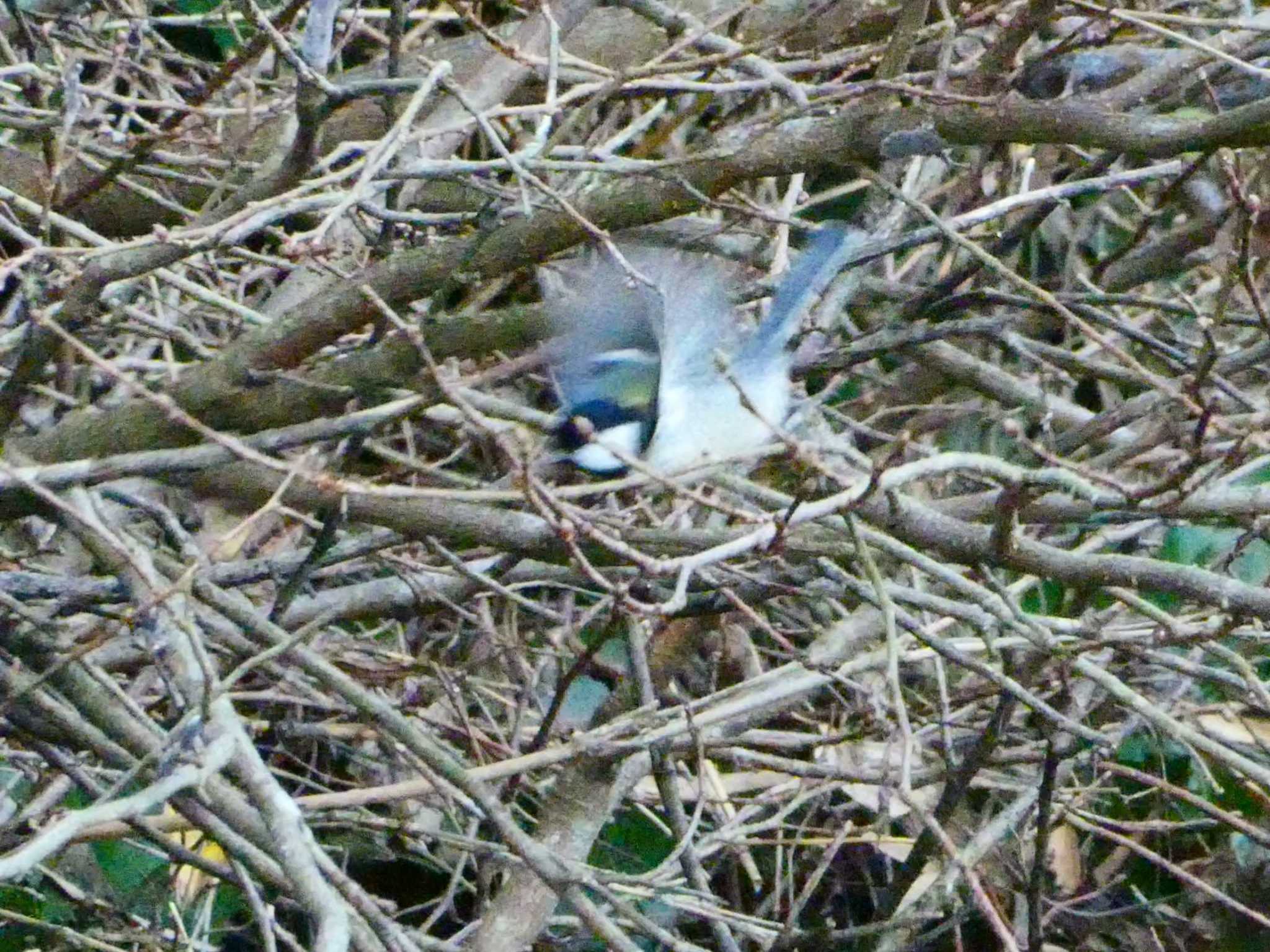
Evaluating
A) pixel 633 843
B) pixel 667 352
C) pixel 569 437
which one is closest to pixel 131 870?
pixel 633 843

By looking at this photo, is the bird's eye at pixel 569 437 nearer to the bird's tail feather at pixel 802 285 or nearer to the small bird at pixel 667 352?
the small bird at pixel 667 352

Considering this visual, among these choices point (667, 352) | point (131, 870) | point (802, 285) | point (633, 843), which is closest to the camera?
point (802, 285)

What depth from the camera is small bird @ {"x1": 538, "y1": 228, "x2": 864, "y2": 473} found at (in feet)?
8.20

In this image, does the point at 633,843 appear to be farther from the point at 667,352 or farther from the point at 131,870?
the point at 667,352

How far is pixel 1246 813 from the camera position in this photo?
326cm

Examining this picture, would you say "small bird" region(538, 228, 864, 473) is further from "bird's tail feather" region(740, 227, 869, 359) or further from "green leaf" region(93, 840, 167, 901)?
"green leaf" region(93, 840, 167, 901)

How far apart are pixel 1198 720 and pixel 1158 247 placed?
893 millimetres

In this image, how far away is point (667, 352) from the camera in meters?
2.83

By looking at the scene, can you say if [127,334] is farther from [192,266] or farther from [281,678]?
[281,678]

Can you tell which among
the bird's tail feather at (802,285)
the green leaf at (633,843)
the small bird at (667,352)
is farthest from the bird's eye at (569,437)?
the green leaf at (633,843)

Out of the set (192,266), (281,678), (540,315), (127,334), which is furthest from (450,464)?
(540,315)

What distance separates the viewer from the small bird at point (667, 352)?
2.50 meters

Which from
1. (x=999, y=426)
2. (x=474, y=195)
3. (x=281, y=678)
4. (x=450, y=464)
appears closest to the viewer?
(x=281, y=678)

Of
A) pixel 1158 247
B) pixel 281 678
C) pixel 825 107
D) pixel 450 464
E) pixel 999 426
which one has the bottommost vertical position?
pixel 450 464
